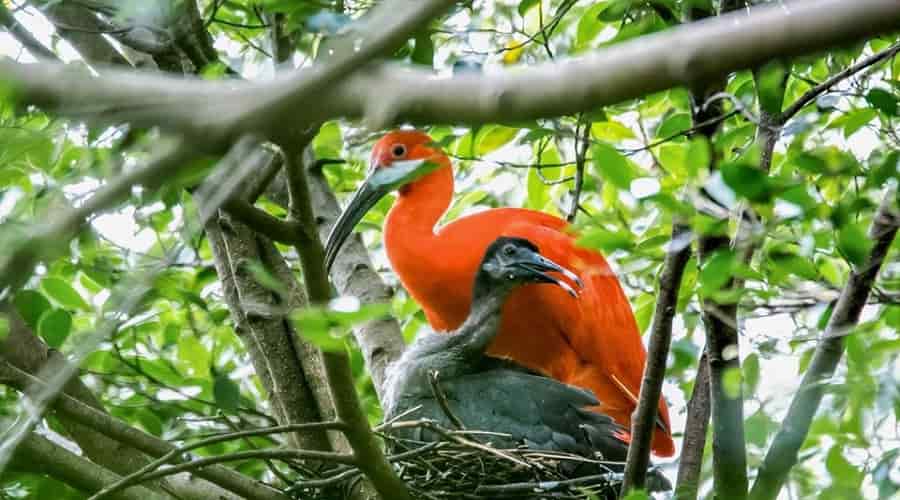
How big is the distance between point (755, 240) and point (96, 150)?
1548mm

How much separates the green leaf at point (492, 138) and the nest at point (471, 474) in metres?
1.00

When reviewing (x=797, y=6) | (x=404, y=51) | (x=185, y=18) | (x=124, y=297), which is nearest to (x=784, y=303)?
(x=404, y=51)

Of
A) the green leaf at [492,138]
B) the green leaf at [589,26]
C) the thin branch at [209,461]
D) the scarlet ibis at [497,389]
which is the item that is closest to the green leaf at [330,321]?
the thin branch at [209,461]

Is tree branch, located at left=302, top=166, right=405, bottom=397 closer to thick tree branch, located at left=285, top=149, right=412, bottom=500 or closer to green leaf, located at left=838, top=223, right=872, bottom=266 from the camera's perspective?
thick tree branch, located at left=285, top=149, right=412, bottom=500

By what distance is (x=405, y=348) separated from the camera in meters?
4.93

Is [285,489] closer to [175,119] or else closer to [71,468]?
[71,468]

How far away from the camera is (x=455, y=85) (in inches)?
66.6

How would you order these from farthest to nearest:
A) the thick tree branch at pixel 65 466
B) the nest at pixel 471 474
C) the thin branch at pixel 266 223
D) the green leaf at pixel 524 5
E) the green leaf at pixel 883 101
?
the green leaf at pixel 524 5 < the nest at pixel 471 474 < the green leaf at pixel 883 101 < the thick tree branch at pixel 65 466 < the thin branch at pixel 266 223

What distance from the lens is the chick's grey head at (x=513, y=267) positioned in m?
4.93

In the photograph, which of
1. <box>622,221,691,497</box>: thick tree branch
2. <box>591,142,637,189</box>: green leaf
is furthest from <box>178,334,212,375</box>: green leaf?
<box>591,142,637,189</box>: green leaf

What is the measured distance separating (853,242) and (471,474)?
1471 millimetres

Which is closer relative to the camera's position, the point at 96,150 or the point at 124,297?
the point at 124,297

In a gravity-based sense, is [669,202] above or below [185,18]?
below

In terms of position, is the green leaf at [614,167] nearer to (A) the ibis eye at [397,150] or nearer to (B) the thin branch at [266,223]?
(B) the thin branch at [266,223]
